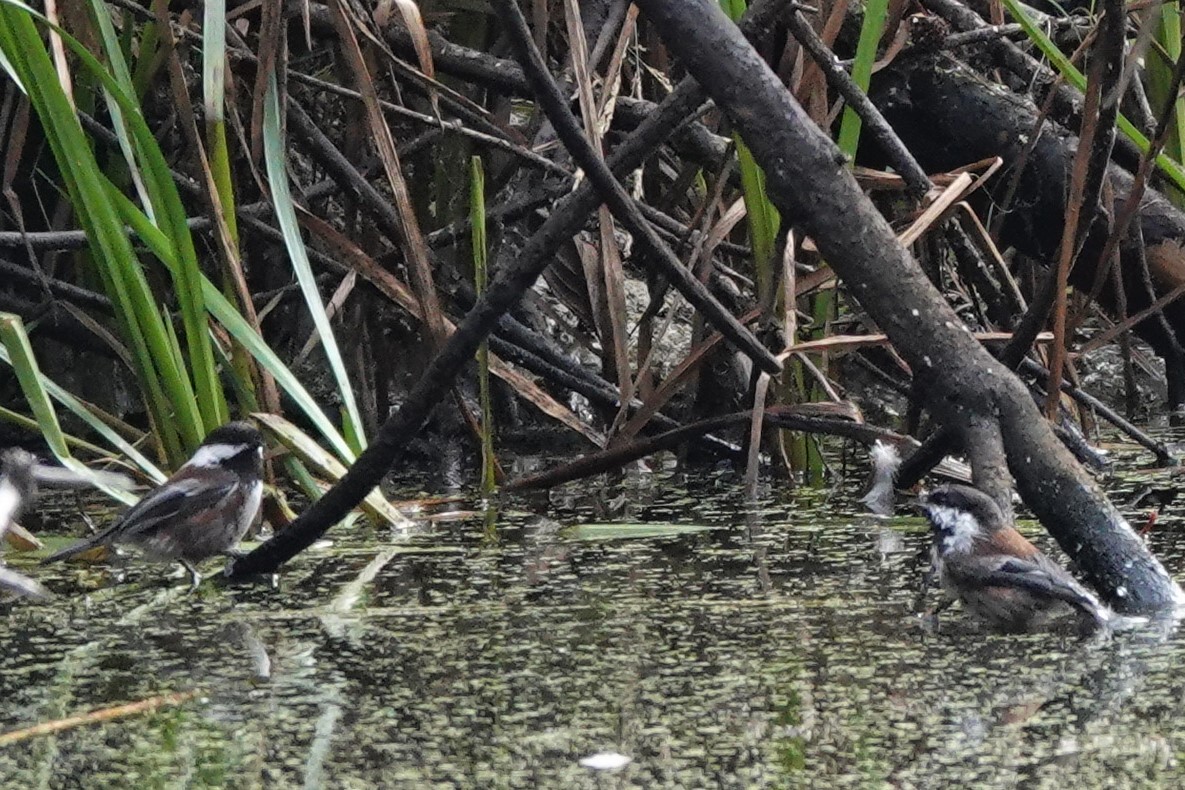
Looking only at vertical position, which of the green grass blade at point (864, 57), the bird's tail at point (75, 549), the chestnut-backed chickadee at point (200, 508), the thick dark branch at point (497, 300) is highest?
the green grass blade at point (864, 57)

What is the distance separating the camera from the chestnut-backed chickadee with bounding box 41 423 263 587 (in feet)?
11.2

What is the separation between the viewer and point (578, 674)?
2.46 meters

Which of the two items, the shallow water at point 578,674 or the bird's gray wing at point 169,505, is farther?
the bird's gray wing at point 169,505

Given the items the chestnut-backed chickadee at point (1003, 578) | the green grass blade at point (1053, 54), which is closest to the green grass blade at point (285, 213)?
the chestnut-backed chickadee at point (1003, 578)

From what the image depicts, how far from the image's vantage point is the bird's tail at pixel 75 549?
3.40 m

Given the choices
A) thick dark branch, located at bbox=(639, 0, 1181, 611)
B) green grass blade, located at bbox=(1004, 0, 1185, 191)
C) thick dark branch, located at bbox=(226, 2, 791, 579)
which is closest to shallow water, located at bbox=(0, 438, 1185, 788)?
thick dark branch, located at bbox=(639, 0, 1181, 611)

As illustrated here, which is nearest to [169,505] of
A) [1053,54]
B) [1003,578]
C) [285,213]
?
[285,213]

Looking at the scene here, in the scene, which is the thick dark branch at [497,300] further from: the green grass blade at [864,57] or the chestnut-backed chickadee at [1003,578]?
the chestnut-backed chickadee at [1003,578]

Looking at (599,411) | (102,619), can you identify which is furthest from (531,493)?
(102,619)

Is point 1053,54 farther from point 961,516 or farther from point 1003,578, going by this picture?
point 1003,578

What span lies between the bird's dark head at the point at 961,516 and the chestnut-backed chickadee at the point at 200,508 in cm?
135

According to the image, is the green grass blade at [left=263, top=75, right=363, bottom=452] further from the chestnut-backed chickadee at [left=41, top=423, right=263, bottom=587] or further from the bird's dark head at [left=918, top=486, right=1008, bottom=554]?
the bird's dark head at [left=918, top=486, right=1008, bottom=554]

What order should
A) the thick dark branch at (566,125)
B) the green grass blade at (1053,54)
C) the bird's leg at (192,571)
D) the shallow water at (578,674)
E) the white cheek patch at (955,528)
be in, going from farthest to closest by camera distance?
the bird's leg at (192,571) < the green grass blade at (1053,54) < the white cheek patch at (955,528) < the thick dark branch at (566,125) < the shallow water at (578,674)

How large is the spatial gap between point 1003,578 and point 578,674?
2.53 feet
